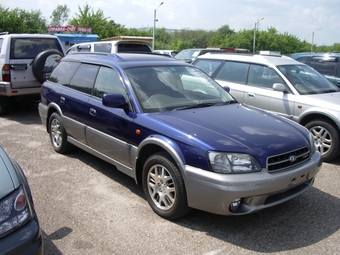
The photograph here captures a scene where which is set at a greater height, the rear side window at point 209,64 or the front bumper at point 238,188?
the rear side window at point 209,64

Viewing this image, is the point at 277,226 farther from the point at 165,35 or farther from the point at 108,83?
the point at 165,35

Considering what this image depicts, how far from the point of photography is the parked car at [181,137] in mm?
3283

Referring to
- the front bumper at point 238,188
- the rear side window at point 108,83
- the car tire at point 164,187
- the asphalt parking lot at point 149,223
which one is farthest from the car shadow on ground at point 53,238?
the rear side window at point 108,83

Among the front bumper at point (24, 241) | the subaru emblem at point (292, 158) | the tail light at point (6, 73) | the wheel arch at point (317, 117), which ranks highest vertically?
the tail light at point (6, 73)

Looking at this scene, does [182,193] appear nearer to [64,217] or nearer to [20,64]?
[64,217]

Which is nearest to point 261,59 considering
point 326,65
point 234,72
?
point 234,72

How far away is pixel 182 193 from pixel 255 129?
106 centimetres

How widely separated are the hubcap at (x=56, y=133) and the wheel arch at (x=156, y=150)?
2.23 meters

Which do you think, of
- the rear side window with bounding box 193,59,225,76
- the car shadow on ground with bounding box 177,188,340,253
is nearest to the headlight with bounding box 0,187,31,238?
the car shadow on ground with bounding box 177,188,340,253

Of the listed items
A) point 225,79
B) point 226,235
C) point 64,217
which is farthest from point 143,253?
point 225,79

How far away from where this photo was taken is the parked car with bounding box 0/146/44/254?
2.28 metres

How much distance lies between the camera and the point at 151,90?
4359 mm

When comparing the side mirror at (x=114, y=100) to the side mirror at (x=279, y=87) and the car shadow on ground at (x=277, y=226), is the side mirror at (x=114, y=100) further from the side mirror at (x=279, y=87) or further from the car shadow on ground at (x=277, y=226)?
the side mirror at (x=279, y=87)

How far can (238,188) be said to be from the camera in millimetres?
3164
